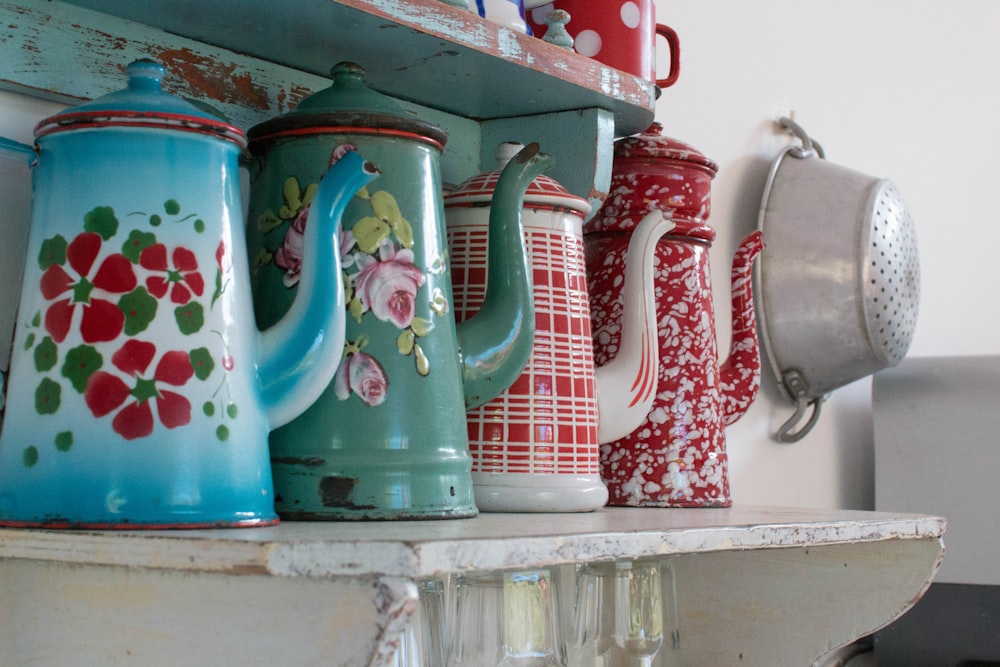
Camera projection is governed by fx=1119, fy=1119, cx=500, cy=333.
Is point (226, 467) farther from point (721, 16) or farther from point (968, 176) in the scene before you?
point (968, 176)

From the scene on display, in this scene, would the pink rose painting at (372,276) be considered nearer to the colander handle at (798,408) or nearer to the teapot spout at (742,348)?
the teapot spout at (742,348)

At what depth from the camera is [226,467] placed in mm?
513

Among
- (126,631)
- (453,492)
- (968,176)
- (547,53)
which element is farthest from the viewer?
(968,176)

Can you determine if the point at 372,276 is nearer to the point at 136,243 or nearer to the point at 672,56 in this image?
the point at 136,243

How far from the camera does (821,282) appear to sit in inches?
48.4

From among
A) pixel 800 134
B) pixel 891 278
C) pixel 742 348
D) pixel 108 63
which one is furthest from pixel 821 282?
pixel 108 63

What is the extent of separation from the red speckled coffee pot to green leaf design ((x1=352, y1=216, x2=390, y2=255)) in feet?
0.94

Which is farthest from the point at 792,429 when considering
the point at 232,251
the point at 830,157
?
the point at 232,251

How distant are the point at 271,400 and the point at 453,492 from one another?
111mm

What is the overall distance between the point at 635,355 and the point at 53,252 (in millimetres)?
416

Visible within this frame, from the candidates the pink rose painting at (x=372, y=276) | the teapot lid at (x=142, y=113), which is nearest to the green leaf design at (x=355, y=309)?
the pink rose painting at (x=372, y=276)

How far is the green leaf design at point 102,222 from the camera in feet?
1.69

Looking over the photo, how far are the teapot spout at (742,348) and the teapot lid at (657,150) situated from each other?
96 millimetres

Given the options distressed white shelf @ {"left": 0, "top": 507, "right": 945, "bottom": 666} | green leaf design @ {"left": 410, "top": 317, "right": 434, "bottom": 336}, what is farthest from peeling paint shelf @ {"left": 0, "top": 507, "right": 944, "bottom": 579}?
green leaf design @ {"left": 410, "top": 317, "right": 434, "bottom": 336}
